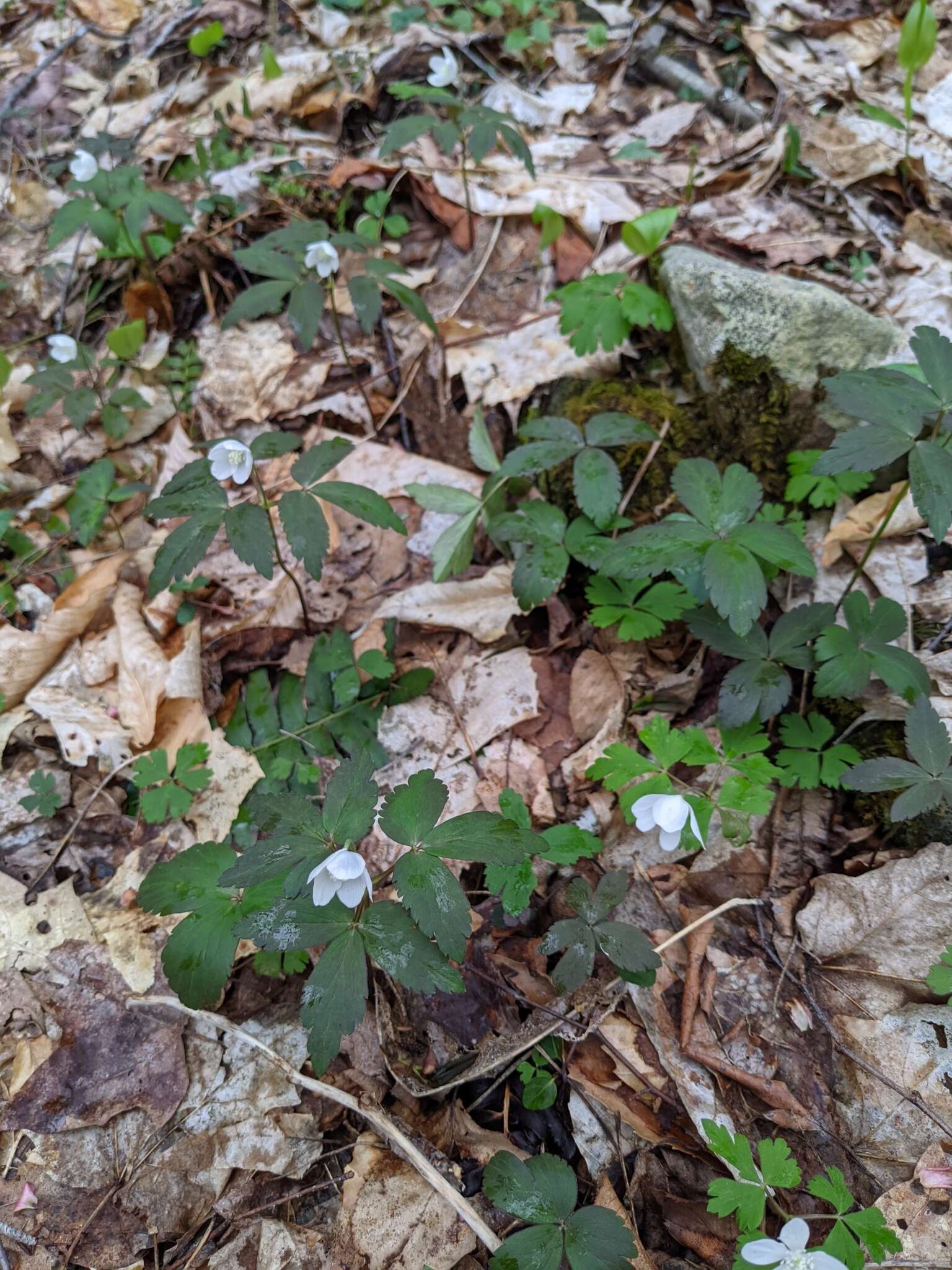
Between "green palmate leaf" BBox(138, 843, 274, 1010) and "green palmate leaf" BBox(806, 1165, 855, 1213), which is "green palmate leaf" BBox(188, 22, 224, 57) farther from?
"green palmate leaf" BBox(806, 1165, 855, 1213)

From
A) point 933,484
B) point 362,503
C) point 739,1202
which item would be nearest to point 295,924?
point 739,1202

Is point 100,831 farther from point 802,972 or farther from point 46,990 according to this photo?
point 802,972

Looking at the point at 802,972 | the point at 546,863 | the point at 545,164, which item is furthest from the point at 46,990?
the point at 545,164

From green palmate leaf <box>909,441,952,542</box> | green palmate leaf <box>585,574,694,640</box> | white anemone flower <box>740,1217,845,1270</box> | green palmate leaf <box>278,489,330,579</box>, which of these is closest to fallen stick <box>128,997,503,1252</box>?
white anemone flower <box>740,1217,845,1270</box>

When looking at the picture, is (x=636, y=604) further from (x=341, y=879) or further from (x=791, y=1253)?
(x=791, y=1253)

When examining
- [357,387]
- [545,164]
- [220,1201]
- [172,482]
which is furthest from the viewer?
[545,164]

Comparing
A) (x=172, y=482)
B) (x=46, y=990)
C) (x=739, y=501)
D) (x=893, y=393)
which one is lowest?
(x=46, y=990)
